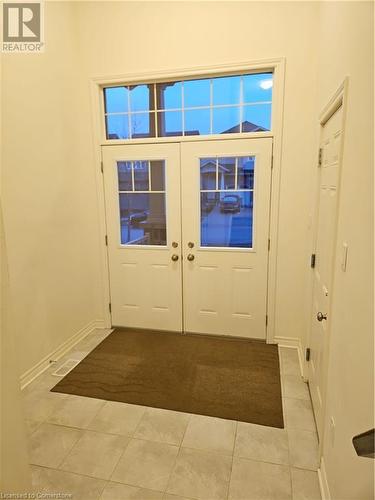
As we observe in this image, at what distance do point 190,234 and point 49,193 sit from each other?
1.43 meters

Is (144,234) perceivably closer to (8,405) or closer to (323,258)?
(323,258)

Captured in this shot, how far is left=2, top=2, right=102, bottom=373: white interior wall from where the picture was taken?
2469mm

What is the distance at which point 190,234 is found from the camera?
10.9 ft

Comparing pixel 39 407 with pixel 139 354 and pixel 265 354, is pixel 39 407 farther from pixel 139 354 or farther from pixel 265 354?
pixel 265 354

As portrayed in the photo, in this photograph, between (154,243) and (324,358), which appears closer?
(324,358)

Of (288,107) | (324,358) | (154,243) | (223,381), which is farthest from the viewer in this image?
(154,243)

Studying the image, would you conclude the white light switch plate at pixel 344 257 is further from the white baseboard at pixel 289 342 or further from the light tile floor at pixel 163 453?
the white baseboard at pixel 289 342

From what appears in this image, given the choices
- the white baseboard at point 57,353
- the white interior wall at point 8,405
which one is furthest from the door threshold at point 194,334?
the white interior wall at point 8,405

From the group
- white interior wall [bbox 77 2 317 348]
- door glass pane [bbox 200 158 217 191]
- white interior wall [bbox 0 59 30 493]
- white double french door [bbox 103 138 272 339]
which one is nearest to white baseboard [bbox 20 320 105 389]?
white double french door [bbox 103 138 272 339]

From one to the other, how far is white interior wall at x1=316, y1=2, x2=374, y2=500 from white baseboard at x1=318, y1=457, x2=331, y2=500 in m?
0.04

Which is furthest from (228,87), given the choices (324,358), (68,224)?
(324,358)

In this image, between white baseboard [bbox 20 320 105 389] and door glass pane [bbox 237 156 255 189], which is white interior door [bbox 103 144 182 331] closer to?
white baseboard [bbox 20 320 105 389]

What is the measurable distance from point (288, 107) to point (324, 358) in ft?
7.29

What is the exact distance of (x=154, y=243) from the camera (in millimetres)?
3439
